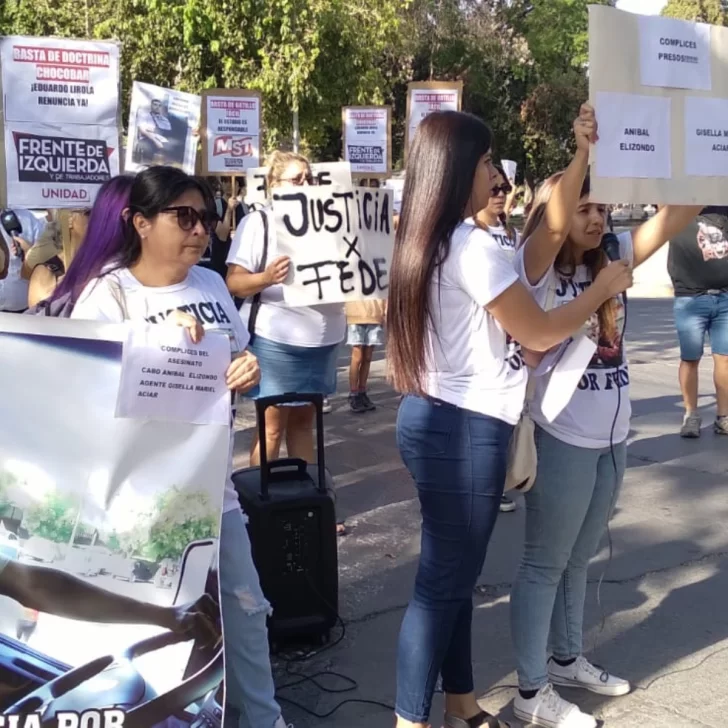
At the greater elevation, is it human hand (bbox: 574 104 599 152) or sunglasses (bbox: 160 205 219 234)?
human hand (bbox: 574 104 599 152)

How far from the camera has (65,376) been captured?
102 inches

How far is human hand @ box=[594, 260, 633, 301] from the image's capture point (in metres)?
3.02

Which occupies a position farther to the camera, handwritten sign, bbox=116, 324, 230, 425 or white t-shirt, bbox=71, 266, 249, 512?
white t-shirt, bbox=71, 266, 249, 512

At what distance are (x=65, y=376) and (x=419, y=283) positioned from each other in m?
0.97

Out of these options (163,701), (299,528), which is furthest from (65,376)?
(299,528)

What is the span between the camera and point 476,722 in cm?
333

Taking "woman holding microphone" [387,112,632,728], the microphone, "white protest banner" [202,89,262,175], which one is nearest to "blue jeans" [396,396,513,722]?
"woman holding microphone" [387,112,632,728]

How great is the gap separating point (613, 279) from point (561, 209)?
26 cm

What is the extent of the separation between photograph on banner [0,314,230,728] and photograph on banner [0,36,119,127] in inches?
109

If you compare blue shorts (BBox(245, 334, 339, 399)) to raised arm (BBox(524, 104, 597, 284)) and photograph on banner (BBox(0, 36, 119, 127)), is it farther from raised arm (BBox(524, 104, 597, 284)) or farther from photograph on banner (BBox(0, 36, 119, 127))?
raised arm (BBox(524, 104, 597, 284))

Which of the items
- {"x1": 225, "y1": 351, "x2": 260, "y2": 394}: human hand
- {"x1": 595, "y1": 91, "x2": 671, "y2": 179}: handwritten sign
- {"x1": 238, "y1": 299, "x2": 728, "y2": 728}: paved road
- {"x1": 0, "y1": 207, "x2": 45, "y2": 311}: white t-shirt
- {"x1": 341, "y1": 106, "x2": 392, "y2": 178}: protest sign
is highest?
{"x1": 341, "y1": 106, "x2": 392, "y2": 178}: protest sign

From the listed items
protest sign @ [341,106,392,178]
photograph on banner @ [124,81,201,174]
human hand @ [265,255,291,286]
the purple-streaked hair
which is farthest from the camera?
protest sign @ [341,106,392,178]

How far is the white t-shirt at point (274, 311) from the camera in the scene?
465 centimetres

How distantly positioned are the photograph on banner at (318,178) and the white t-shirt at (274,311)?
35 centimetres
